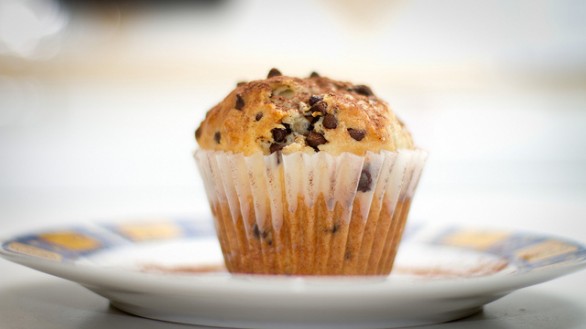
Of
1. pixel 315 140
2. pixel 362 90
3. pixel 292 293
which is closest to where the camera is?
pixel 292 293

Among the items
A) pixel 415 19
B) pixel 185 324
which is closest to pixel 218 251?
pixel 185 324

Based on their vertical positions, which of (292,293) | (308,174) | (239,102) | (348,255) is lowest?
(292,293)

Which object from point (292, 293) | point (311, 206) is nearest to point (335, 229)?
point (311, 206)

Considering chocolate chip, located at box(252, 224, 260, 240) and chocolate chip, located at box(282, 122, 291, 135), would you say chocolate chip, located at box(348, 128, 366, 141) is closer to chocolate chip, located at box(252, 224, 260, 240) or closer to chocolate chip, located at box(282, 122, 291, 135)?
chocolate chip, located at box(282, 122, 291, 135)

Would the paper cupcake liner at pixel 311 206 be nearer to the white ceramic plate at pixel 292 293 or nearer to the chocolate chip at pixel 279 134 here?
the chocolate chip at pixel 279 134

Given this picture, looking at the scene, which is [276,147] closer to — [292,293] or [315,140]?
[315,140]

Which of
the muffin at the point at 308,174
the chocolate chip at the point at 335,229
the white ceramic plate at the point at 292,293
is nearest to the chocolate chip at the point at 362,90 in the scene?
the muffin at the point at 308,174

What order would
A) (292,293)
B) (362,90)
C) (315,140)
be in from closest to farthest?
(292,293)
(315,140)
(362,90)

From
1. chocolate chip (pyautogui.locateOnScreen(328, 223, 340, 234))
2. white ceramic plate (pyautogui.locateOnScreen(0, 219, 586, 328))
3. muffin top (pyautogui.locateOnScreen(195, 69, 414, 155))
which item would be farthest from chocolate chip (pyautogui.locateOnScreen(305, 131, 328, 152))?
white ceramic plate (pyautogui.locateOnScreen(0, 219, 586, 328))
